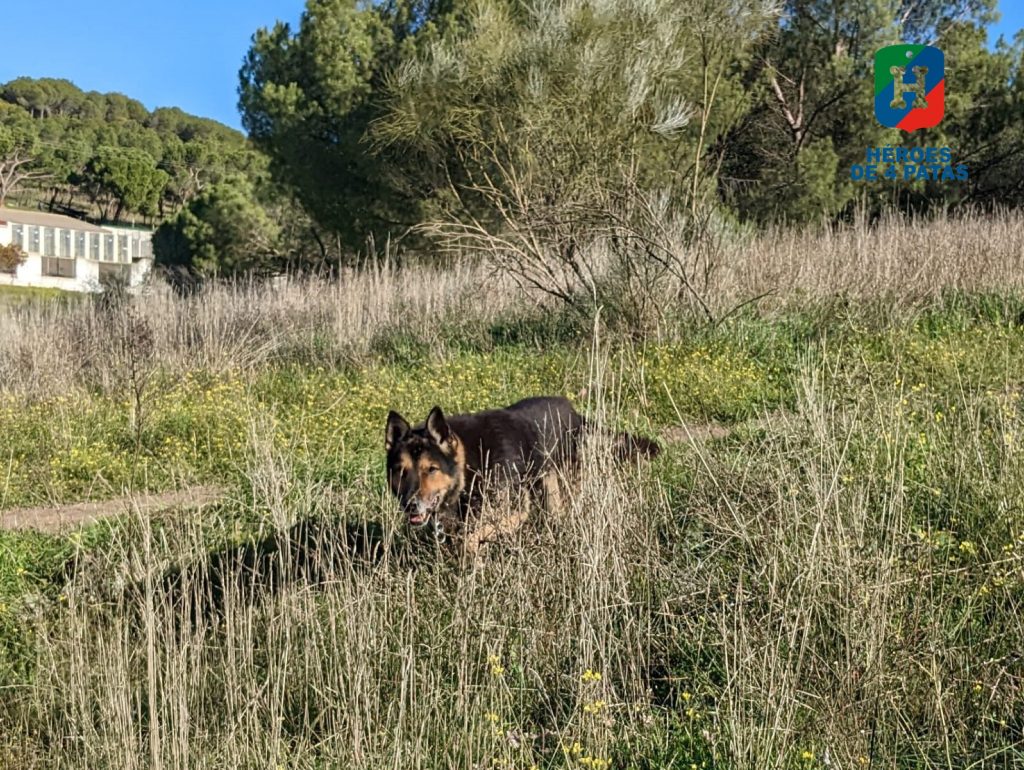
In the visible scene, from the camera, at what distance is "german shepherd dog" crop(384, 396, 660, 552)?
4758mm

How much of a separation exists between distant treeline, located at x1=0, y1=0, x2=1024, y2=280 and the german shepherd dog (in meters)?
4.40

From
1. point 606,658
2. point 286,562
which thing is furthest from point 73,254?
point 606,658

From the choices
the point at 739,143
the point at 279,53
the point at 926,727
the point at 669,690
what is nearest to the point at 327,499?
the point at 669,690

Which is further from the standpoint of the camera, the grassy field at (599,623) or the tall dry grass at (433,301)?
the tall dry grass at (433,301)

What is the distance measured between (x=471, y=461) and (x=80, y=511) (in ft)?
10.4

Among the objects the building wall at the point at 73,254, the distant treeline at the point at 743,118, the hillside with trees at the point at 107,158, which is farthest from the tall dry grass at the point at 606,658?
the building wall at the point at 73,254

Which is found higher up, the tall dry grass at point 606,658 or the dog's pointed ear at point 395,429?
the dog's pointed ear at point 395,429

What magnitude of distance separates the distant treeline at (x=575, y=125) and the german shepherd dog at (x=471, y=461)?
440 cm

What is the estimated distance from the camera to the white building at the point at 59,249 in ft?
215

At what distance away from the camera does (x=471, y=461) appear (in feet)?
17.4

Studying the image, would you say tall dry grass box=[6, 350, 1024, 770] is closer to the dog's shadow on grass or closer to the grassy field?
the grassy field

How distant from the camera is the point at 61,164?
88.9 metres

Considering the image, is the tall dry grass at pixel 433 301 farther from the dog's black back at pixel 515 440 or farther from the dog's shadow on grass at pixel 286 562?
the dog's shadow on grass at pixel 286 562

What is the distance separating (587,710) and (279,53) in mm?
22967
